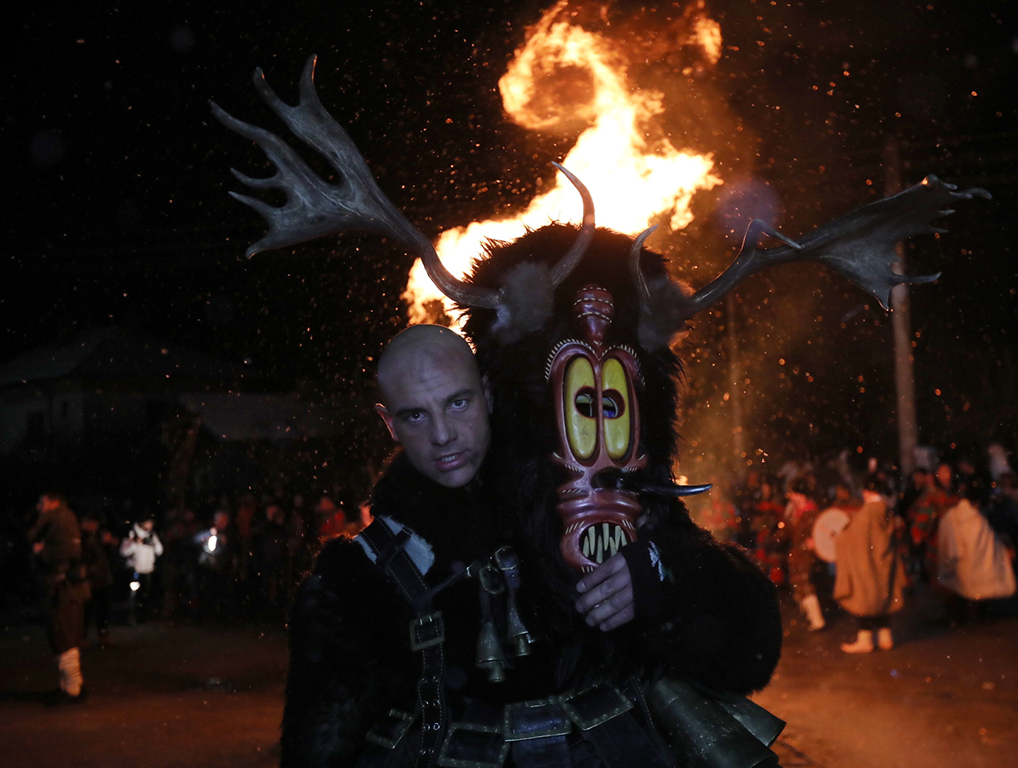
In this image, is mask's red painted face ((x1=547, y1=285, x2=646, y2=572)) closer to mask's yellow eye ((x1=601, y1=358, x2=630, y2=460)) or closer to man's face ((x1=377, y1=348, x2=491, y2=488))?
mask's yellow eye ((x1=601, y1=358, x2=630, y2=460))

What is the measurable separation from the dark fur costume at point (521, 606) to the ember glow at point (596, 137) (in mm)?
1292

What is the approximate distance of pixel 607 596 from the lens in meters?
2.32

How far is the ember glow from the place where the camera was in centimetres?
411

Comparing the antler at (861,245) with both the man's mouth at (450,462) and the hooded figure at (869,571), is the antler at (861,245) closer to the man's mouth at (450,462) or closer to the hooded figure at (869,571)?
the man's mouth at (450,462)

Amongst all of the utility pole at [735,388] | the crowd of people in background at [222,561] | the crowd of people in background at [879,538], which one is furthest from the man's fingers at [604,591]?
the utility pole at [735,388]

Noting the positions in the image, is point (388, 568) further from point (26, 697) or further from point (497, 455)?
point (26, 697)

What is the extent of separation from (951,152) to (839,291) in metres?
12.2

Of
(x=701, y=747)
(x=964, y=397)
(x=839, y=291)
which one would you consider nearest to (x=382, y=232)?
(x=701, y=747)

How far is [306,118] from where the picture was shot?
2.79m

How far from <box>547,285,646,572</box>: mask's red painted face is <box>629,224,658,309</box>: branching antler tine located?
92 millimetres

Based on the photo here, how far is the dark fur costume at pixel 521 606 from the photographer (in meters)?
2.43

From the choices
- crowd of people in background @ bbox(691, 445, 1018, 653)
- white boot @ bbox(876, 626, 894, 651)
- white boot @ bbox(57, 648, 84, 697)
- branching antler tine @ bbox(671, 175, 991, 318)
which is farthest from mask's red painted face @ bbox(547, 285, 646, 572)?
white boot @ bbox(876, 626, 894, 651)

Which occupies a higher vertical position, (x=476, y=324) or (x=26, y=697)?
(x=476, y=324)

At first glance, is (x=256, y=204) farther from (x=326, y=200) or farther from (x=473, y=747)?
(x=473, y=747)
